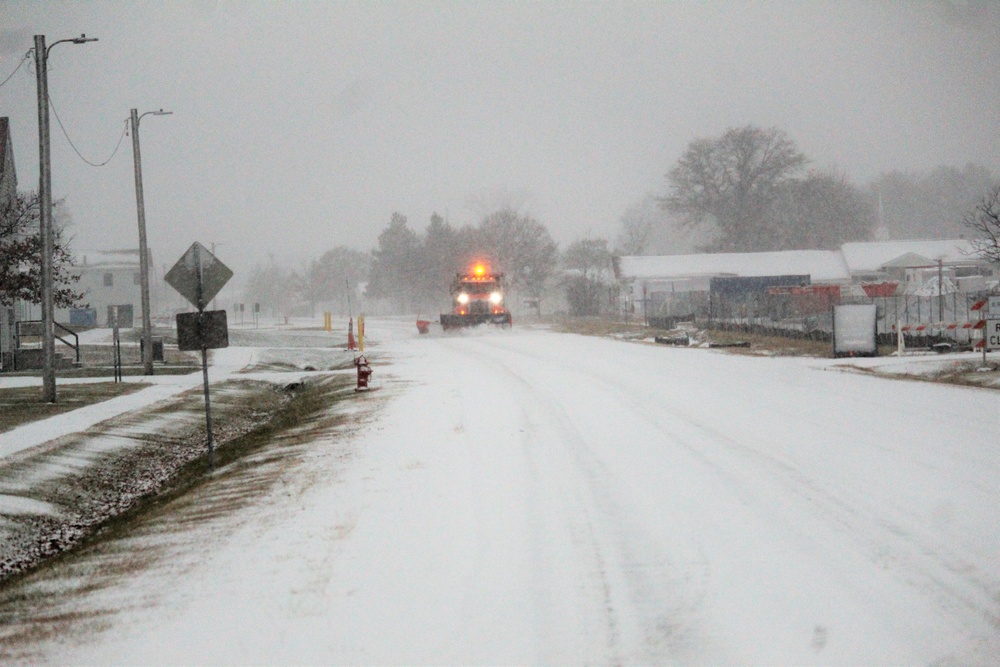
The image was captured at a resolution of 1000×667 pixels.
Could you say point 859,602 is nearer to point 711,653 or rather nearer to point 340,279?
point 711,653

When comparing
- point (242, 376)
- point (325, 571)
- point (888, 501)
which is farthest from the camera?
point (242, 376)

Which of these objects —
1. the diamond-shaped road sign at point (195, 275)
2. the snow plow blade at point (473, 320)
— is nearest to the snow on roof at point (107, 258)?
the snow plow blade at point (473, 320)

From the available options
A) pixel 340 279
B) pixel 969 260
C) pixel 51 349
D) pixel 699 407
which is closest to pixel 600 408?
pixel 699 407

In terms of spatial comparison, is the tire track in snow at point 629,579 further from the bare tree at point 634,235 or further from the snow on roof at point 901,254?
the bare tree at point 634,235

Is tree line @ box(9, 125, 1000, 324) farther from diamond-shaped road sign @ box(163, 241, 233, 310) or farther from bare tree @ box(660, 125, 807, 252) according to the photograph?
diamond-shaped road sign @ box(163, 241, 233, 310)

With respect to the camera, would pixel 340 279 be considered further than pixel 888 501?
Yes

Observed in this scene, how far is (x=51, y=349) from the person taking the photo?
22.5m

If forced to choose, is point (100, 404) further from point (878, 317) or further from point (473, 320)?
point (473, 320)

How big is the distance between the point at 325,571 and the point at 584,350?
26.5 meters

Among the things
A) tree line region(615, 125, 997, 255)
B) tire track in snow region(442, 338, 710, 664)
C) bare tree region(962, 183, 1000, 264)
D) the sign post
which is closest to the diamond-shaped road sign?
the sign post

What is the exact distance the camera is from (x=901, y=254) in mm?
87125

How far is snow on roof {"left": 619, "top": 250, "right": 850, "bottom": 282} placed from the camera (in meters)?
88.0

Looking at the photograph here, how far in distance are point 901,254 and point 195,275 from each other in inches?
→ 3319

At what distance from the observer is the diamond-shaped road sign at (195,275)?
12961 millimetres
